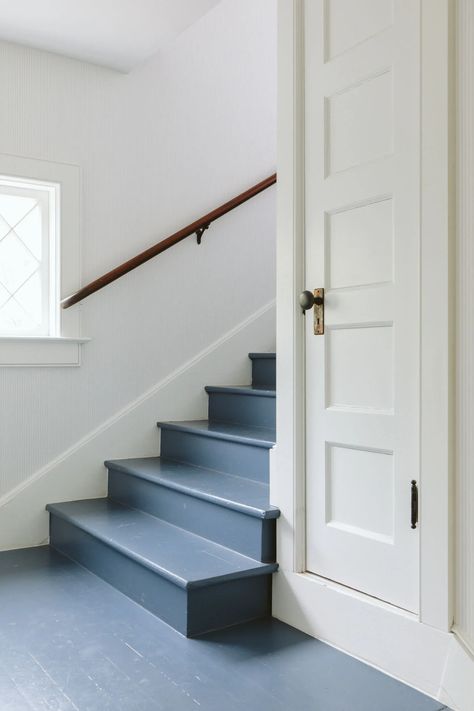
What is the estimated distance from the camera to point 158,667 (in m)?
1.83

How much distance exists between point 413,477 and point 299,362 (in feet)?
1.82

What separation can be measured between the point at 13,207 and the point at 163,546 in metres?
1.70

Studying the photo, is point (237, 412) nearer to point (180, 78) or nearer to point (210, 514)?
point (210, 514)

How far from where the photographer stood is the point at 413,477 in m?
1.78

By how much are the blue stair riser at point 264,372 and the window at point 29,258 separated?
3.40 feet

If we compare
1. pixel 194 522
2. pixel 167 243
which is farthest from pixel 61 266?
pixel 194 522

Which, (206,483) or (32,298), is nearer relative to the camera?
(206,483)

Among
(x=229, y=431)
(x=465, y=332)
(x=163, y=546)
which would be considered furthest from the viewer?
(x=229, y=431)

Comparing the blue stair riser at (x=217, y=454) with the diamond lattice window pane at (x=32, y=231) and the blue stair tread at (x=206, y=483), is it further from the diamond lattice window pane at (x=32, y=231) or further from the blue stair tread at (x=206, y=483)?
the diamond lattice window pane at (x=32, y=231)

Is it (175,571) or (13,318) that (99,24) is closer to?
(13,318)

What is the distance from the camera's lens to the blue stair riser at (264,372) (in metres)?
3.45

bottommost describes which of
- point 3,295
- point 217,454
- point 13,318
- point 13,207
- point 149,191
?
point 217,454

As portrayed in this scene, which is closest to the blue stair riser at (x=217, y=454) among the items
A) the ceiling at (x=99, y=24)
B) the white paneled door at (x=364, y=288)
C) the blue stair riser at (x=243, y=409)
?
the blue stair riser at (x=243, y=409)

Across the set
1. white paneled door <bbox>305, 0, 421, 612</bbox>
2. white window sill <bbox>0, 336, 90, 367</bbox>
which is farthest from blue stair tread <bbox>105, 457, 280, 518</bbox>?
white window sill <bbox>0, 336, 90, 367</bbox>
